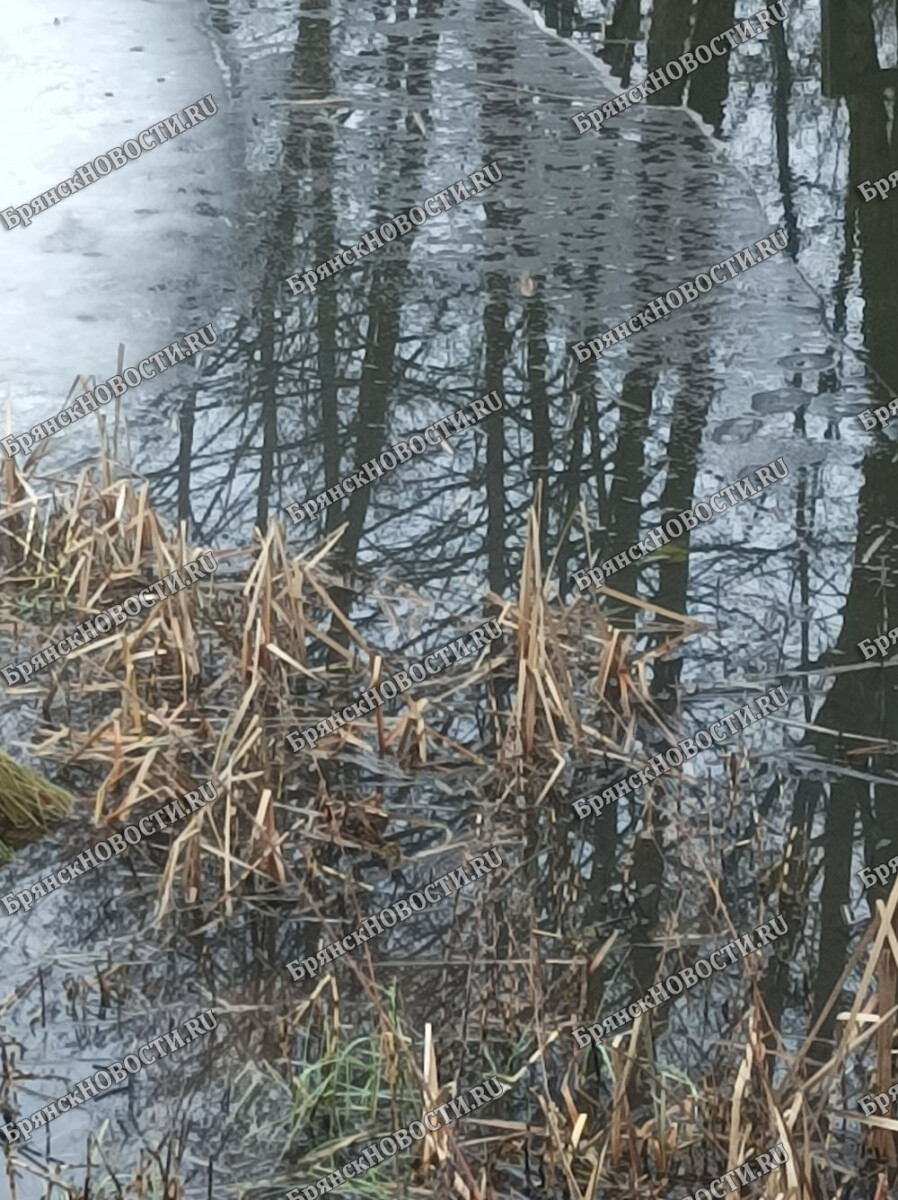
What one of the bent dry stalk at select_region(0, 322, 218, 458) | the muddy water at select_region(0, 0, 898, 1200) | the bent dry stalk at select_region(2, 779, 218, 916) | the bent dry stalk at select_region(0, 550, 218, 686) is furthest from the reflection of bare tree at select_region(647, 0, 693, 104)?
the bent dry stalk at select_region(2, 779, 218, 916)

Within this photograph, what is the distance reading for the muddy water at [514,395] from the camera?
158 inches

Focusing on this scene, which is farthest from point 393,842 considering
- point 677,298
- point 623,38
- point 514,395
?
point 623,38

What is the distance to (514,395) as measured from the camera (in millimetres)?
6527

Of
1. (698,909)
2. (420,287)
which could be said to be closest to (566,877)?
(698,909)

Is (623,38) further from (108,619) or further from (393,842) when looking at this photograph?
(393,842)

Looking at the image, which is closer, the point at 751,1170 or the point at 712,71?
the point at 751,1170

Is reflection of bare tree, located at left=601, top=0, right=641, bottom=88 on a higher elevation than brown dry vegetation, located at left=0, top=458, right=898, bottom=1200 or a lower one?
higher

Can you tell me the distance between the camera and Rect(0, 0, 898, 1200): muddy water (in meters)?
4.02

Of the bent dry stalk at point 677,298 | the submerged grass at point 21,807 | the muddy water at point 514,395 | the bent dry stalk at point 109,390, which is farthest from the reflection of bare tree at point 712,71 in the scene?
the submerged grass at point 21,807

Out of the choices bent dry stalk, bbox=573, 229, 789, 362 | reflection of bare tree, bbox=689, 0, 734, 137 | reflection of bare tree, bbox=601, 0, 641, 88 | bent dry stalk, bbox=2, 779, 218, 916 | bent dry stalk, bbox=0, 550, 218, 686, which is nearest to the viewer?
bent dry stalk, bbox=2, 779, 218, 916

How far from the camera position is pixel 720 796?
4.52 metres

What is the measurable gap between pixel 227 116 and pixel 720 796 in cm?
554

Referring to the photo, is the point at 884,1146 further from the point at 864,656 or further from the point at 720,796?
the point at 864,656

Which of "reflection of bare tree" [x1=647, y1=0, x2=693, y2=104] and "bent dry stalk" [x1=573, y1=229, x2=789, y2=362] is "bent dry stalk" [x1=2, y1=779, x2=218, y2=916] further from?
"reflection of bare tree" [x1=647, y1=0, x2=693, y2=104]
